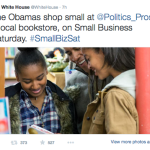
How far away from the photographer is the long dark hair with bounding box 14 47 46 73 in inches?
38.3

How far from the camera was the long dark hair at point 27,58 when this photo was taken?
97 centimetres

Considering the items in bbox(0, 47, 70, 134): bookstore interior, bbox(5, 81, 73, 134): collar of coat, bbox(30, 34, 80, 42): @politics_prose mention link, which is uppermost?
bbox(30, 34, 80, 42): @politics_prose mention link

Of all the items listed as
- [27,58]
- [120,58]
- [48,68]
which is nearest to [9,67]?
[48,68]

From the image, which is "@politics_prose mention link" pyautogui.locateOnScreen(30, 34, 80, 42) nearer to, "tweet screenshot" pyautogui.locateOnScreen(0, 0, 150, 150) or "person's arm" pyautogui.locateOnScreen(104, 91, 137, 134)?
"tweet screenshot" pyautogui.locateOnScreen(0, 0, 150, 150)

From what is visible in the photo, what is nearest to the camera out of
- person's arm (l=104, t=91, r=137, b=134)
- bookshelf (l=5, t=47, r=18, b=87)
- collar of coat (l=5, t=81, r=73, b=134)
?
person's arm (l=104, t=91, r=137, b=134)

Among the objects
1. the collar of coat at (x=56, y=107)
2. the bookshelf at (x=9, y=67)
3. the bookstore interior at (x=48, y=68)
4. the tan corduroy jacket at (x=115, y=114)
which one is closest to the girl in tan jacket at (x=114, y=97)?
the tan corduroy jacket at (x=115, y=114)

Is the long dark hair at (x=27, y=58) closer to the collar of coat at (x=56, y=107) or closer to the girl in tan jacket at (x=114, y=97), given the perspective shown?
the collar of coat at (x=56, y=107)

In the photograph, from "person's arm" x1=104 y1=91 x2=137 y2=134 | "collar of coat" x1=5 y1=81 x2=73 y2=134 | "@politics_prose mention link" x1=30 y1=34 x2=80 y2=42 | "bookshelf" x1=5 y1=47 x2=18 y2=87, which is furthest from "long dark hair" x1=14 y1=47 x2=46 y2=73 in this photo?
"bookshelf" x1=5 y1=47 x2=18 y2=87

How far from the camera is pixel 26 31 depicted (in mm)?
771

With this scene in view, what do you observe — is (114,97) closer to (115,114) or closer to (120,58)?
(115,114)

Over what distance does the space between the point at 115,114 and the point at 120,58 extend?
0.23 meters

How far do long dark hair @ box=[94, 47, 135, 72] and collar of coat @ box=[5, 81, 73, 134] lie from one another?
0.35m

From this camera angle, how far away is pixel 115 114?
27.0 inches
